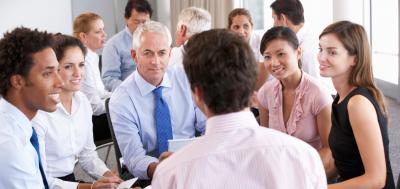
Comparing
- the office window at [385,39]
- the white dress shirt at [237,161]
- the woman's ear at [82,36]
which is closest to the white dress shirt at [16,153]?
the white dress shirt at [237,161]

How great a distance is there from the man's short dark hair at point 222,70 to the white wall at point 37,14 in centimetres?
618

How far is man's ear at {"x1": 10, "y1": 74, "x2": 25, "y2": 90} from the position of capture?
5.62ft

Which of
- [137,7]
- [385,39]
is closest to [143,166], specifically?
[137,7]

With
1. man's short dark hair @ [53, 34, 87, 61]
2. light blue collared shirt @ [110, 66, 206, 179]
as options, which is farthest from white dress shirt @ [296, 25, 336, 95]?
man's short dark hair @ [53, 34, 87, 61]

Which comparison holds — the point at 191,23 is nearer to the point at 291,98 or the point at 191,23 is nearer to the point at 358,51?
the point at 291,98

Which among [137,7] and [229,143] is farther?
[137,7]

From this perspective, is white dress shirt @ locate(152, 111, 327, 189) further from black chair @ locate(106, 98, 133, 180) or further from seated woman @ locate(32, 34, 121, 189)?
black chair @ locate(106, 98, 133, 180)

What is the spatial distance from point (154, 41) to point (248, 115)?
1.39 meters

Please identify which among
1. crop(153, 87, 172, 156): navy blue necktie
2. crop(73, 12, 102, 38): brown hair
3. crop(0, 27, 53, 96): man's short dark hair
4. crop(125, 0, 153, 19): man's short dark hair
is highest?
crop(125, 0, 153, 19): man's short dark hair

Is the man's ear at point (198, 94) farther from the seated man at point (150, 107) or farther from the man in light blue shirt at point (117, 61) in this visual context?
the man in light blue shirt at point (117, 61)

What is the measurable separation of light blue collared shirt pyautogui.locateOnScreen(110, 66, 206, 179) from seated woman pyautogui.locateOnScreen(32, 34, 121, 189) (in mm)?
161

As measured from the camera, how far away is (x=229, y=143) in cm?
120

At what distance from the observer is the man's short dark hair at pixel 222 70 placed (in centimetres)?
121

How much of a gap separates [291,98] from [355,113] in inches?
25.3
